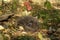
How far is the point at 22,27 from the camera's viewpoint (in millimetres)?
4445

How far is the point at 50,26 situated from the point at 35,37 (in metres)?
0.47

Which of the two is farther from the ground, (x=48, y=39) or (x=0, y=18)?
(x=0, y=18)

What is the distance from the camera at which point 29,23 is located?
4.45m

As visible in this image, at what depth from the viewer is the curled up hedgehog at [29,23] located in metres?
4.41

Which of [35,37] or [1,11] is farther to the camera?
[1,11]

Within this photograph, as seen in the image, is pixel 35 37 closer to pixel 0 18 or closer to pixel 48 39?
pixel 48 39

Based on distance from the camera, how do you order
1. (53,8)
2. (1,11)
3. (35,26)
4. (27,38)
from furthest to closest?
(53,8) < (1,11) < (35,26) < (27,38)

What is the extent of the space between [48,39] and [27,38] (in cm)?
38

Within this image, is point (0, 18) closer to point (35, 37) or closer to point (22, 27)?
point (22, 27)

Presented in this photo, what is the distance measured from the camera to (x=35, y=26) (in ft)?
14.5

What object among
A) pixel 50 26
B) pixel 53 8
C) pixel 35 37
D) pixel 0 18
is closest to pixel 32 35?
pixel 35 37

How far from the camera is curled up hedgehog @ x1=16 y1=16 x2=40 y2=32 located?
4410 millimetres

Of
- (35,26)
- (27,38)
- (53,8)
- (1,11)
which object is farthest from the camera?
(53,8)

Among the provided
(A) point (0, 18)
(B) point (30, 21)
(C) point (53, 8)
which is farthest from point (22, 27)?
(C) point (53, 8)
